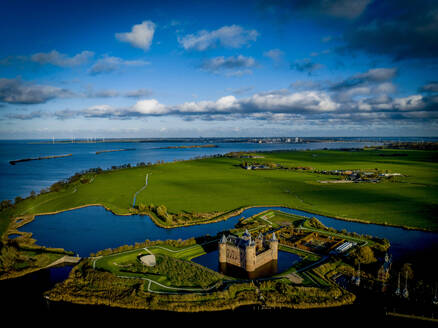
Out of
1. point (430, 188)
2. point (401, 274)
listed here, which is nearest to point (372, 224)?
point (401, 274)

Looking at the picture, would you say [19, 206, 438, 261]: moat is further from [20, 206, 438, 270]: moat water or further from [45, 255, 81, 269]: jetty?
[45, 255, 81, 269]: jetty

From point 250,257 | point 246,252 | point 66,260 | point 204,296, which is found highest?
point 246,252

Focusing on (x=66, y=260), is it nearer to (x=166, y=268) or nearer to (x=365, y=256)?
(x=166, y=268)

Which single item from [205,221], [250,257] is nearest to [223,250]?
[250,257]

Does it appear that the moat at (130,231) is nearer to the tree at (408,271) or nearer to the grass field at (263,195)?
the grass field at (263,195)

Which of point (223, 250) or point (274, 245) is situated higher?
point (274, 245)

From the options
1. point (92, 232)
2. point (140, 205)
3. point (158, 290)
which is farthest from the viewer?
point (140, 205)

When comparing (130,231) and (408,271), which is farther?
(130,231)

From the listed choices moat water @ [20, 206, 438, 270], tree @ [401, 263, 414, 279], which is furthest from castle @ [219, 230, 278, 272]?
tree @ [401, 263, 414, 279]

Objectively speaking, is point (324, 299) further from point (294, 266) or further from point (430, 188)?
point (430, 188)
